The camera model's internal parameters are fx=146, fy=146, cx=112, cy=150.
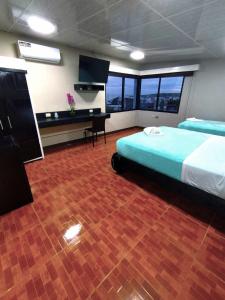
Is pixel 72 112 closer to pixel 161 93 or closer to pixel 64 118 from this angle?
pixel 64 118

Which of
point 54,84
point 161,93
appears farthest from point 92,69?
point 161,93

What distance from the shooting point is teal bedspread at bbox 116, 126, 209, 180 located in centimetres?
192

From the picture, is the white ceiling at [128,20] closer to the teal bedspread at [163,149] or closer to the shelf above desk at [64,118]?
the shelf above desk at [64,118]

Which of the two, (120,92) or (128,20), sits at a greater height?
(128,20)

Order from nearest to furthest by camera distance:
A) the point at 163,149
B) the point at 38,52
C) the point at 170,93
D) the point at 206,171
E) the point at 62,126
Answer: the point at 206,171, the point at 163,149, the point at 38,52, the point at 62,126, the point at 170,93

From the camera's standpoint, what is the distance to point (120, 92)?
5281 millimetres

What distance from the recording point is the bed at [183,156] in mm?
1630

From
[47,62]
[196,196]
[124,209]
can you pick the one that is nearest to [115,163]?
[124,209]

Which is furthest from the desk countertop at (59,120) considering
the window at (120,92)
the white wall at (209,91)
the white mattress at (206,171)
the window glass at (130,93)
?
the white wall at (209,91)

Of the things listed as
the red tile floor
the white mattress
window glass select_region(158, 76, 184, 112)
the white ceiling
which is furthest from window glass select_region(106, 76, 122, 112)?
the white mattress

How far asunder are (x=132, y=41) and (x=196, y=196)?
3149mm

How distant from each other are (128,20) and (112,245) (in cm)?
291

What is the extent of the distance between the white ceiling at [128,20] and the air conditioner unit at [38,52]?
0.20 metres

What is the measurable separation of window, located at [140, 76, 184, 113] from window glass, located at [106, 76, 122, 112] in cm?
109
